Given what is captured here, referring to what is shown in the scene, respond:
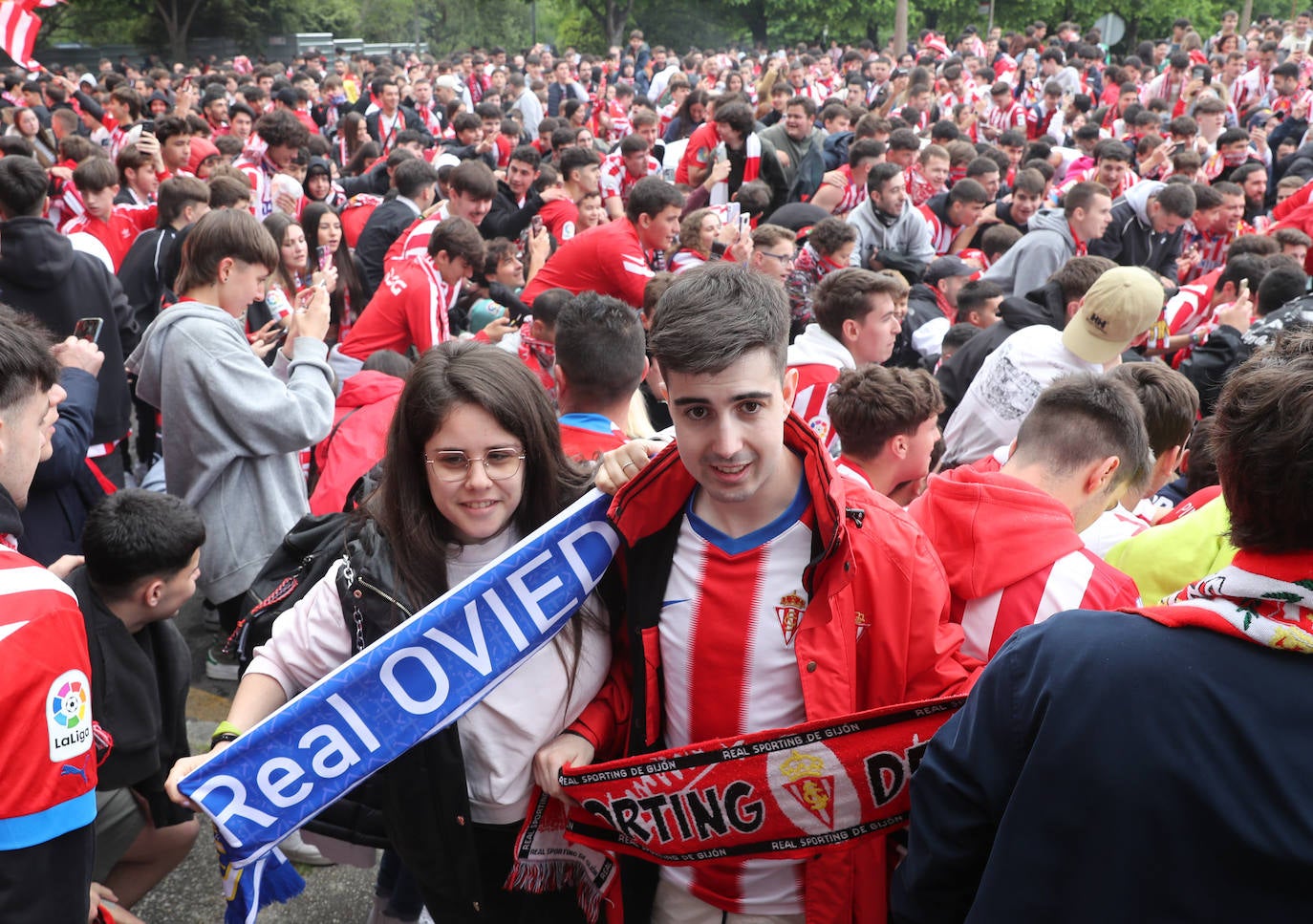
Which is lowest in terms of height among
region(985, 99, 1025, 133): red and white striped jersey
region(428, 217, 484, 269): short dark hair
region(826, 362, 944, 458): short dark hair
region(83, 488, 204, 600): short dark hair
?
region(83, 488, 204, 600): short dark hair

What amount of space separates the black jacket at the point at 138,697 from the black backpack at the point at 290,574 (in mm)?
491

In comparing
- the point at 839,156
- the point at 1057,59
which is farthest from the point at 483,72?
the point at 839,156

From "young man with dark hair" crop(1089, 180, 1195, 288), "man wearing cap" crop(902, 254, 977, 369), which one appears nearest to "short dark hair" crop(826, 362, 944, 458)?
"man wearing cap" crop(902, 254, 977, 369)

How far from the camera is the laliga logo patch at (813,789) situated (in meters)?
2.02

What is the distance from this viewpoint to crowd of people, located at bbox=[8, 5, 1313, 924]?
138cm

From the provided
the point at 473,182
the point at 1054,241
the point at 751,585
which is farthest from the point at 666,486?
the point at 1054,241

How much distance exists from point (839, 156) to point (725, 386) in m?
10.2

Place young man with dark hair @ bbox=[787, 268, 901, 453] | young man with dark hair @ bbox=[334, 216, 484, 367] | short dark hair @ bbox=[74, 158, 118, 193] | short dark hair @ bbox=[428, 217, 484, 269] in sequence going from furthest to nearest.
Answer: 1. short dark hair @ bbox=[74, 158, 118, 193]
2. short dark hair @ bbox=[428, 217, 484, 269]
3. young man with dark hair @ bbox=[334, 216, 484, 367]
4. young man with dark hair @ bbox=[787, 268, 901, 453]

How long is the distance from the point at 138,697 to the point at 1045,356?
11.7 feet

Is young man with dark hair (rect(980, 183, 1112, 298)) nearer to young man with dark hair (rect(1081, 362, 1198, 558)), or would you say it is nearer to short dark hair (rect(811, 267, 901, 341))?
short dark hair (rect(811, 267, 901, 341))

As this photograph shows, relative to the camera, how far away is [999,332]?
5.24 meters

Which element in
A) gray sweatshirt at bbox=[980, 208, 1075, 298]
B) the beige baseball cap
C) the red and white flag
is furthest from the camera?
the red and white flag

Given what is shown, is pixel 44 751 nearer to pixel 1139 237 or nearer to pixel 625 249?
pixel 625 249

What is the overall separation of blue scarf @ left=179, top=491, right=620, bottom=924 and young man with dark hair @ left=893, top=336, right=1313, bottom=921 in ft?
3.33
